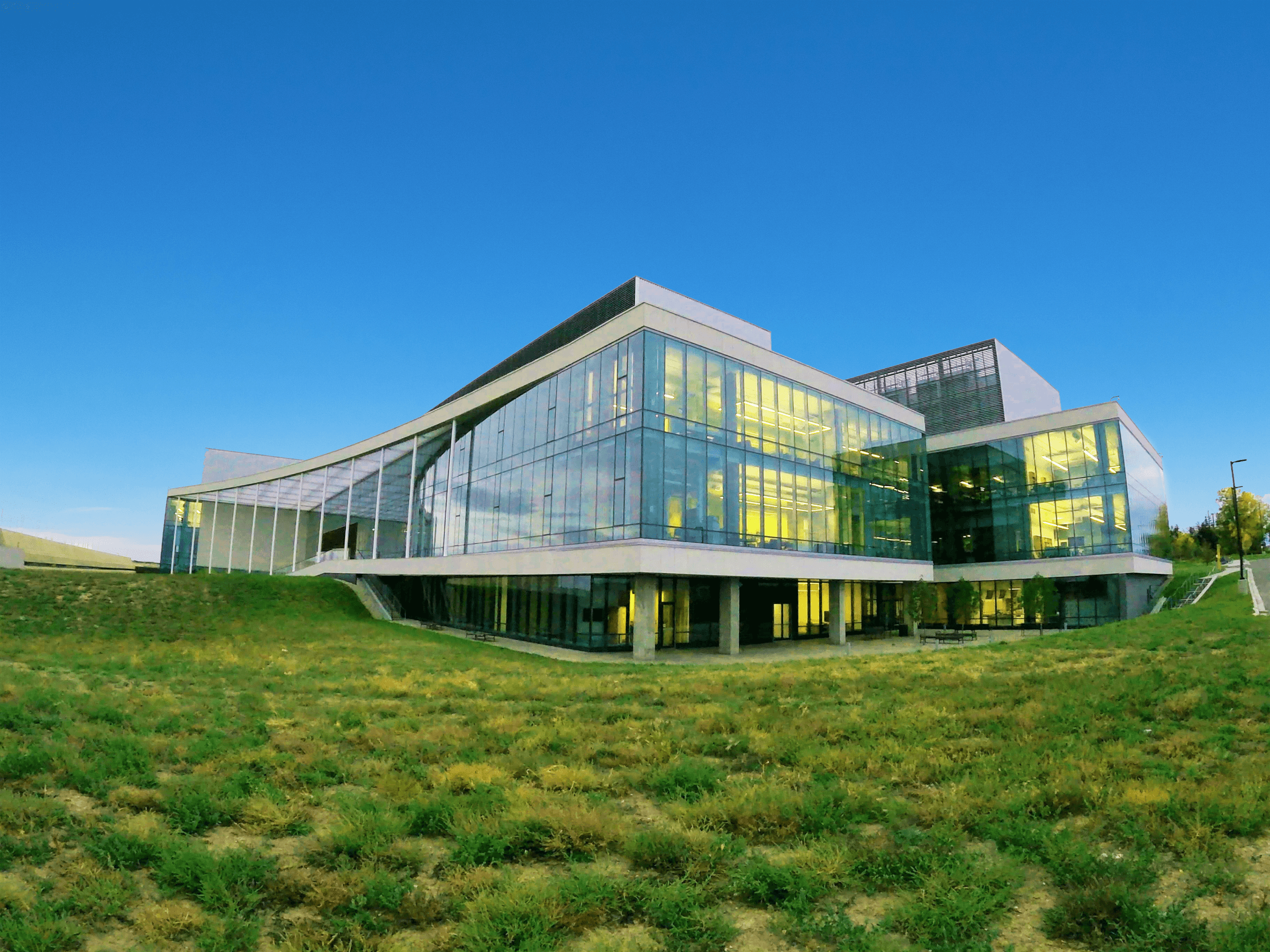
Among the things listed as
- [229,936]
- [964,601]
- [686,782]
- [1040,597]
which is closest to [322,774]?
[229,936]

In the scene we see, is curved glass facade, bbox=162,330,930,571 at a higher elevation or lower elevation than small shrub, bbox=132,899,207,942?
higher

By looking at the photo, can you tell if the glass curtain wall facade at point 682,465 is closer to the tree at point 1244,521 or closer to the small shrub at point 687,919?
the small shrub at point 687,919

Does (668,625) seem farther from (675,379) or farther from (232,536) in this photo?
(232,536)

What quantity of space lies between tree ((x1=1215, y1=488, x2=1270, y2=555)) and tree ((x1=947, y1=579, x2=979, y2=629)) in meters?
46.2

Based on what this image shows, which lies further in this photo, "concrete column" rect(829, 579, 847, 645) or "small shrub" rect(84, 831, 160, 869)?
"concrete column" rect(829, 579, 847, 645)

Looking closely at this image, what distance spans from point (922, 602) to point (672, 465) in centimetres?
2190

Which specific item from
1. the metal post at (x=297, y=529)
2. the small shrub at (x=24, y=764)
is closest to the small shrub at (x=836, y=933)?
the small shrub at (x=24, y=764)

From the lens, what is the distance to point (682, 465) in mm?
32406

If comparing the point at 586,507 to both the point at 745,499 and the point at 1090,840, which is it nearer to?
the point at 745,499

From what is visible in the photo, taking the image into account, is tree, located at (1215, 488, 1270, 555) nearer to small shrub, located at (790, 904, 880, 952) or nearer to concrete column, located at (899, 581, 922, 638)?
concrete column, located at (899, 581, 922, 638)

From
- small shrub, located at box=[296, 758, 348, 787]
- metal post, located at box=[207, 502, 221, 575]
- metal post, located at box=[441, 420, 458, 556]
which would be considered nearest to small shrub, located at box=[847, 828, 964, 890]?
small shrub, located at box=[296, 758, 348, 787]

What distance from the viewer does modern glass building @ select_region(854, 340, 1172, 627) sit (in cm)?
4716

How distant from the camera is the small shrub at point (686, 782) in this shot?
8531mm

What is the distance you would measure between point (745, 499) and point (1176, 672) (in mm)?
20640
